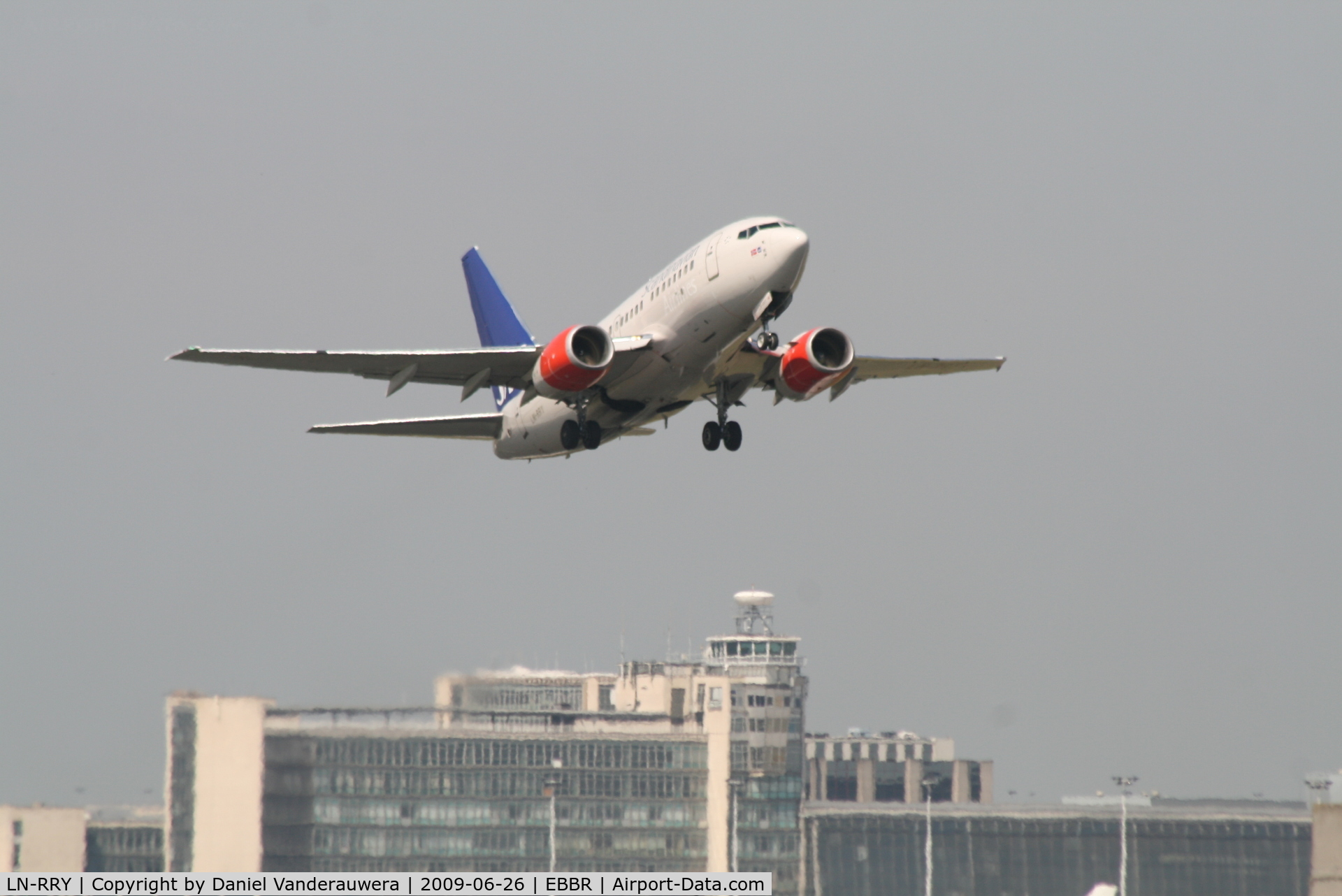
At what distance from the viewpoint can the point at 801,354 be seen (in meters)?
50.0

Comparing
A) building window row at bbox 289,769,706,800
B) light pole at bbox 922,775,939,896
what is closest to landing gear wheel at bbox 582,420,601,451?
building window row at bbox 289,769,706,800

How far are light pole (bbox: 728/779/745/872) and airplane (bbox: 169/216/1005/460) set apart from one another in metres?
73.6

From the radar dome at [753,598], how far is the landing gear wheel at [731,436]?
4091 inches

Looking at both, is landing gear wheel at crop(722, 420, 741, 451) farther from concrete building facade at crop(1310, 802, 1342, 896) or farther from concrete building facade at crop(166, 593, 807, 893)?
concrete building facade at crop(166, 593, 807, 893)

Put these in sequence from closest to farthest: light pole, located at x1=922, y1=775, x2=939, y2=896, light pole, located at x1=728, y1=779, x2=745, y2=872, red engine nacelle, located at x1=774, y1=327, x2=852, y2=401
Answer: red engine nacelle, located at x1=774, y1=327, x2=852, y2=401 < light pole, located at x1=728, y1=779, x2=745, y2=872 < light pole, located at x1=922, y1=775, x2=939, y2=896

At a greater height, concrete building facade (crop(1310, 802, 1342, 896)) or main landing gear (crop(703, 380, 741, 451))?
main landing gear (crop(703, 380, 741, 451))

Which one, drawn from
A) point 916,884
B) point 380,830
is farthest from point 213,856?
point 916,884

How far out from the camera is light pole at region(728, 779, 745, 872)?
411 ft

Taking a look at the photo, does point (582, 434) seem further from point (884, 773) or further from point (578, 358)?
point (884, 773)

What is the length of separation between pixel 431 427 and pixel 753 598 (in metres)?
101

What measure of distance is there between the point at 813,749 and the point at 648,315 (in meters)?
143

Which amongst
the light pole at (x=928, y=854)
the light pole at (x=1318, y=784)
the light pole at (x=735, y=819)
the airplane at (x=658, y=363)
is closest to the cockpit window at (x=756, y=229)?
the airplane at (x=658, y=363)

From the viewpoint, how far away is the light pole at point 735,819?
125m

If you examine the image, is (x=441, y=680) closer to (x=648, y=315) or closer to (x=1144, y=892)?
(x=648, y=315)
